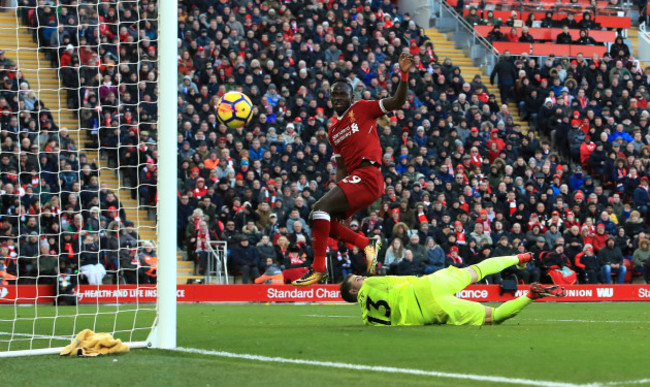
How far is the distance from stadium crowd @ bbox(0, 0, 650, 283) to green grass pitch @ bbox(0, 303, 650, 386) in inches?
335

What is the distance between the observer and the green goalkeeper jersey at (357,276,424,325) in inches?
418

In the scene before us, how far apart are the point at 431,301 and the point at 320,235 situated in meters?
1.46

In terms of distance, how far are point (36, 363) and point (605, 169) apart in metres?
22.2


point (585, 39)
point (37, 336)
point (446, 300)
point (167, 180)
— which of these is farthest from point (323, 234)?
point (585, 39)

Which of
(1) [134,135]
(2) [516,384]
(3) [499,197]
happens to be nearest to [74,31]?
(1) [134,135]

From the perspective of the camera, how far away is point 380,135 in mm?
25906

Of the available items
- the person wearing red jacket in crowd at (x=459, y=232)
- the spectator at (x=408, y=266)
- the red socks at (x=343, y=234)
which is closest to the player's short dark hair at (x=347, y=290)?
the red socks at (x=343, y=234)

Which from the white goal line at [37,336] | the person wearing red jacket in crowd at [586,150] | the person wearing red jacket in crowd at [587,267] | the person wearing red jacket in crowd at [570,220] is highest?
the person wearing red jacket in crowd at [586,150]

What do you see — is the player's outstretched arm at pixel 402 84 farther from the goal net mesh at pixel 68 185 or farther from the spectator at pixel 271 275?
the spectator at pixel 271 275

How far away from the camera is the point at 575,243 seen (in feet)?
78.3

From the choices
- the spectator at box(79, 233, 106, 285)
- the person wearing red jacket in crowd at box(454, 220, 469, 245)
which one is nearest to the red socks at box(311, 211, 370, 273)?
the spectator at box(79, 233, 106, 285)

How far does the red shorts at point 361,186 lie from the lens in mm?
10859

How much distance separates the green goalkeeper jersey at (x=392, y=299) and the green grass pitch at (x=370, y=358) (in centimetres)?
28

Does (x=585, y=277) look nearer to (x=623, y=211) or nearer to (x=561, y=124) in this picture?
(x=623, y=211)
